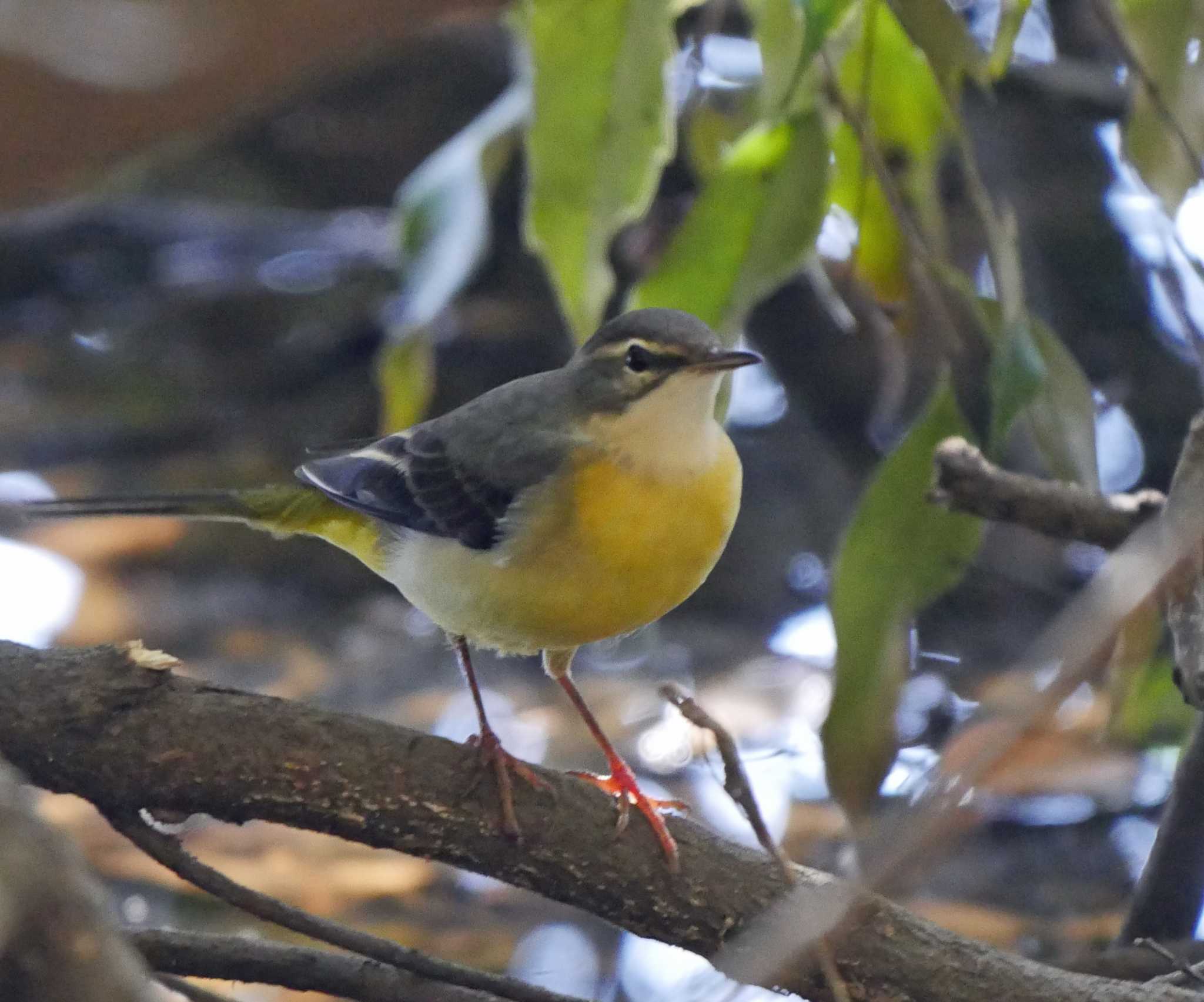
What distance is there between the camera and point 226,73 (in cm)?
106

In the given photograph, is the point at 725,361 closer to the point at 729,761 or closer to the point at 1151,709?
the point at 729,761

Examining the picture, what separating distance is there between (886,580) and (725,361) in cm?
46

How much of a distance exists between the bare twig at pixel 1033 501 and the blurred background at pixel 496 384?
38 cm

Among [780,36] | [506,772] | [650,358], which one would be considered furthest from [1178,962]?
[780,36]

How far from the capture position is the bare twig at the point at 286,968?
1.89 meters

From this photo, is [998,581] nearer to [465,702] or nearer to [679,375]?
[465,702]

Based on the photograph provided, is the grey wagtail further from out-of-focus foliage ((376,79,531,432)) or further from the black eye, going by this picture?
out-of-focus foliage ((376,79,531,432))

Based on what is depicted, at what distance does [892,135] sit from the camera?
2811 millimetres

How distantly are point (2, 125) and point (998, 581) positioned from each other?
12.9 feet

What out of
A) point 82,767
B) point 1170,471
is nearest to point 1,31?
point 82,767

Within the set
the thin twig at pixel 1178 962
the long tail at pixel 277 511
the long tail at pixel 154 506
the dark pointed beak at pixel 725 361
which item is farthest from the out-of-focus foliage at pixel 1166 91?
the long tail at pixel 154 506

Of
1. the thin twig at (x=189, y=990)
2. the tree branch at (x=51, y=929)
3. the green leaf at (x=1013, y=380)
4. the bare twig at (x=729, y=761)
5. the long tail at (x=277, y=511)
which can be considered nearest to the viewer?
the tree branch at (x=51, y=929)

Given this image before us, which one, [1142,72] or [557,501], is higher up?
[1142,72]

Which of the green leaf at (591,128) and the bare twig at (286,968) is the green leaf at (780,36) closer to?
the green leaf at (591,128)
